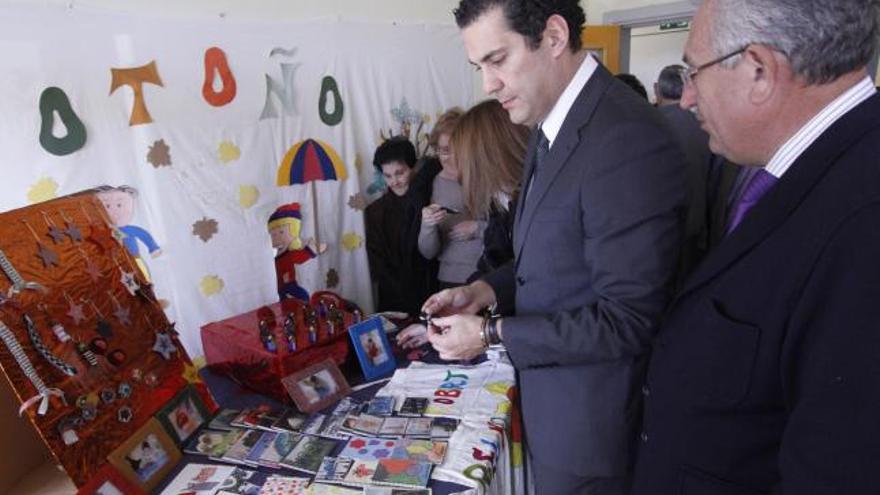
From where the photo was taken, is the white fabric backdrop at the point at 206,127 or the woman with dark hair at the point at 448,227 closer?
the white fabric backdrop at the point at 206,127

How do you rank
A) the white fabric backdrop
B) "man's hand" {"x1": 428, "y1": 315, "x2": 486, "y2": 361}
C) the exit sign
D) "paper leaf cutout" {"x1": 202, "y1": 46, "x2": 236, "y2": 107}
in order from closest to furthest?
1. "man's hand" {"x1": 428, "y1": 315, "x2": 486, "y2": 361}
2. the white fabric backdrop
3. "paper leaf cutout" {"x1": 202, "y1": 46, "x2": 236, "y2": 107}
4. the exit sign

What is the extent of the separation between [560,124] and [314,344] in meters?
0.83

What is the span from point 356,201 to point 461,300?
1148 millimetres

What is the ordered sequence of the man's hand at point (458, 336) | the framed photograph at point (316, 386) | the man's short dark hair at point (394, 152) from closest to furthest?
the man's hand at point (458, 336), the framed photograph at point (316, 386), the man's short dark hair at point (394, 152)

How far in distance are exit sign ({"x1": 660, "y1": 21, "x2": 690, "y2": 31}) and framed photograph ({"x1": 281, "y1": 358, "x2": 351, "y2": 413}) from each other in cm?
418

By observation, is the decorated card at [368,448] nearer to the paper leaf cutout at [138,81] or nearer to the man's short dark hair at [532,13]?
the man's short dark hair at [532,13]

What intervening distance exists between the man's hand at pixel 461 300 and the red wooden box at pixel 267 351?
11.5 inches

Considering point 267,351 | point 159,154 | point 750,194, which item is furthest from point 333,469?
point 159,154

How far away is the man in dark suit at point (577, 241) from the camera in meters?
0.88

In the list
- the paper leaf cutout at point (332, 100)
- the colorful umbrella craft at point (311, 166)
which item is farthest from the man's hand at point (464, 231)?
the paper leaf cutout at point (332, 100)

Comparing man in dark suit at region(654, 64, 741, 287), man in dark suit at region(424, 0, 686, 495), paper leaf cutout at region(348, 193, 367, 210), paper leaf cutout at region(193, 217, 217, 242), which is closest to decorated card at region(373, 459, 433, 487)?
man in dark suit at region(424, 0, 686, 495)

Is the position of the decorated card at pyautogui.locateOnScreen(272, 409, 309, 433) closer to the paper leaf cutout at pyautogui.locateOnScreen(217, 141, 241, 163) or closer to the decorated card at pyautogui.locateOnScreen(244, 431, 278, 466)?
the decorated card at pyautogui.locateOnScreen(244, 431, 278, 466)

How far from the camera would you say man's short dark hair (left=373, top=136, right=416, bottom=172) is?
232 centimetres

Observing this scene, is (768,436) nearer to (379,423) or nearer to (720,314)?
(720,314)
